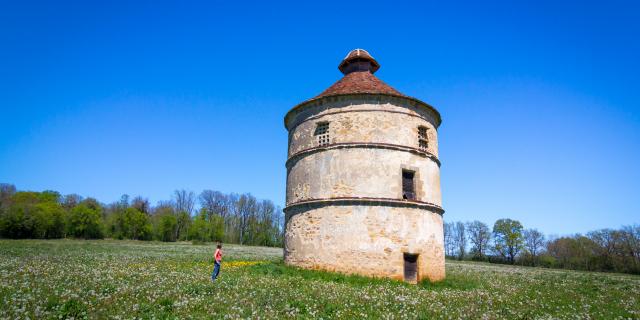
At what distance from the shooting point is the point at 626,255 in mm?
64562

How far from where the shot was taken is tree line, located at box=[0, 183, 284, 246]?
6844 cm

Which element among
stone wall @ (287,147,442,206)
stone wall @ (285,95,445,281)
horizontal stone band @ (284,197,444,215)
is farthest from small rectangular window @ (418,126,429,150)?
horizontal stone band @ (284,197,444,215)

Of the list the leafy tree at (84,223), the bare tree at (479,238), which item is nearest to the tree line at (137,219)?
the leafy tree at (84,223)

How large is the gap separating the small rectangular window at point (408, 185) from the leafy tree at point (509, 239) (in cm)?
7758

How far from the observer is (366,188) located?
18.1 meters

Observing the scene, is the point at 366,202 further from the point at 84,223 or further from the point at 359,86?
the point at 84,223

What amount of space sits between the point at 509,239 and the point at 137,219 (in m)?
84.8

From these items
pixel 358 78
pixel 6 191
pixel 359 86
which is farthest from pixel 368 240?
pixel 6 191

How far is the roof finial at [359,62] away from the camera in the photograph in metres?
24.3

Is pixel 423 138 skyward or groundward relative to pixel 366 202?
skyward

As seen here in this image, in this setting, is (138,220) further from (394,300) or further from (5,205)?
(394,300)

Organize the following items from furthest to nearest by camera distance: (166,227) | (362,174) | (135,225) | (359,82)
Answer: (166,227)
(135,225)
(359,82)
(362,174)

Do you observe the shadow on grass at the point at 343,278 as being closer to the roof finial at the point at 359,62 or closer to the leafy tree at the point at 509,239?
the roof finial at the point at 359,62

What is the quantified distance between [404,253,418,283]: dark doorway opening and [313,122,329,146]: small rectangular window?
23.9ft
